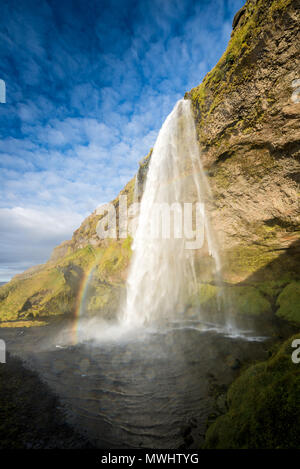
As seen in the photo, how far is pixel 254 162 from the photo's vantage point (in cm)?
1259

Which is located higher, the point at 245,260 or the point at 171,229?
the point at 171,229

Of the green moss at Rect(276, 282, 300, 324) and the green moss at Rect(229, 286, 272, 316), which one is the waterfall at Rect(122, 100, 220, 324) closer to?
the green moss at Rect(229, 286, 272, 316)

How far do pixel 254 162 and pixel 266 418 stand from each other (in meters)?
13.4

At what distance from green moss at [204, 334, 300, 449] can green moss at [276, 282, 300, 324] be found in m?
12.2

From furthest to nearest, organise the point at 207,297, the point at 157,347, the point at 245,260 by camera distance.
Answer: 1. the point at 207,297
2. the point at 245,260
3. the point at 157,347

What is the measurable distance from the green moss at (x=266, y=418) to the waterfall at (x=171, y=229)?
13.7m

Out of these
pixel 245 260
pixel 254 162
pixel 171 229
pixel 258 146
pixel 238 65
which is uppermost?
pixel 238 65

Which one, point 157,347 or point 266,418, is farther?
point 157,347

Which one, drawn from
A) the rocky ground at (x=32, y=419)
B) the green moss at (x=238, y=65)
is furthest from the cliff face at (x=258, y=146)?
the rocky ground at (x=32, y=419)

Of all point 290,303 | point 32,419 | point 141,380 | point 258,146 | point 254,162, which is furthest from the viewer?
point 290,303

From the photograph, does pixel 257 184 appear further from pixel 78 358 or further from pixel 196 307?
pixel 78 358

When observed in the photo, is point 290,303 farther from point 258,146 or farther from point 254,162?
point 258,146

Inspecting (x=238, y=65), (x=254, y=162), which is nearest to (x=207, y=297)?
(x=254, y=162)

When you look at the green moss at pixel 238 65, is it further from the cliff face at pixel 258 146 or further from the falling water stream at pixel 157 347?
the falling water stream at pixel 157 347
